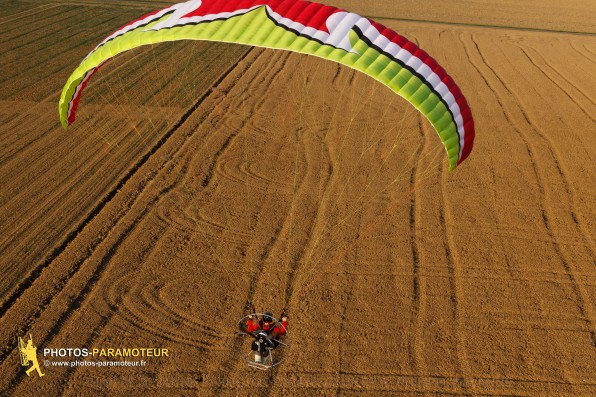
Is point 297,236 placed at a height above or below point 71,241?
above

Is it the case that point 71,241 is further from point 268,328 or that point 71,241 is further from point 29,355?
point 268,328

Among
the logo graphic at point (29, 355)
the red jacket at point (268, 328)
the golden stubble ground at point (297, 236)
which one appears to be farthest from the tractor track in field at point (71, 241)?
the red jacket at point (268, 328)

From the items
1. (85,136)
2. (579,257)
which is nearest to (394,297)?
(579,257)

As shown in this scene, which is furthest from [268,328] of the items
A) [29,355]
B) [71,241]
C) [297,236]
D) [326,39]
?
[71,241]

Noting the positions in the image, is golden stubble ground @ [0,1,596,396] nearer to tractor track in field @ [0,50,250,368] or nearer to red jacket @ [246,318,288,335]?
tractor track in field @ [0,50,250,368]

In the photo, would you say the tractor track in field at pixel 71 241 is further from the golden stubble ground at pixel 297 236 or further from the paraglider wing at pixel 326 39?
the paraglider wing at pixel 326 39

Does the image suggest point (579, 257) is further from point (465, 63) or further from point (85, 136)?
point (465, 63)

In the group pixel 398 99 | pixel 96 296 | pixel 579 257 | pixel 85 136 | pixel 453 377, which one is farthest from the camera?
pixel 398 99
